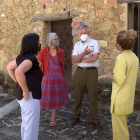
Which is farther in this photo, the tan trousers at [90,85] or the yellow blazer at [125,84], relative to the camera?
the tan trousers at [90,85]

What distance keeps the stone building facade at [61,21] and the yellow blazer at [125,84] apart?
2.18 metres

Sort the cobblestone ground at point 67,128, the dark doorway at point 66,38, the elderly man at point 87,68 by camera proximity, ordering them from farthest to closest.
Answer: the dark doorway at point 66,38, the elderly man at point 87,68, the cobblestone ground at point 67,128

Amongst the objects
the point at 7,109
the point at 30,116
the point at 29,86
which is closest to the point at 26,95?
the point at 29,86

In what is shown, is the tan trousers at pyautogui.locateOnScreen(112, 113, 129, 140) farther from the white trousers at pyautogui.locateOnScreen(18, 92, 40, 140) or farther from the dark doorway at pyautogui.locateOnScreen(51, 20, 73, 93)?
the dark doorway at pyautogui.locateOnScreen(51, 20, 73, 93)

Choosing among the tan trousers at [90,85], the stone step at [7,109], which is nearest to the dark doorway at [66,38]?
the stone step at [7,109]

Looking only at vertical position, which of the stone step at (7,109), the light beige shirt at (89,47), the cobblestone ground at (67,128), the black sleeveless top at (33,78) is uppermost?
the light beige shirt at (89,47)

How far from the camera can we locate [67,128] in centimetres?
346

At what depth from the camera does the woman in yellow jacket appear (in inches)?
91.6

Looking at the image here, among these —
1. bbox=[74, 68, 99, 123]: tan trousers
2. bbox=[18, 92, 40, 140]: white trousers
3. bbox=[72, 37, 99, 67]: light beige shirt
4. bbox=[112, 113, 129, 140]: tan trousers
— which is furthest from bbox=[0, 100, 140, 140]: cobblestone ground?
bbox=[72, 37, 99, 67]: light beige shirt

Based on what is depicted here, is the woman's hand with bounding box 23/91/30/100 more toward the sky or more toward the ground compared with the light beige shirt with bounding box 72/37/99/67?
more toward the ground

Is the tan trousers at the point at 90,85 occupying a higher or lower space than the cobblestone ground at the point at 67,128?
higher

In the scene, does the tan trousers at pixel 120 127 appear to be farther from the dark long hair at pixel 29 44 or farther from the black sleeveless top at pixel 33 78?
the dark long hair at pixel 29 44

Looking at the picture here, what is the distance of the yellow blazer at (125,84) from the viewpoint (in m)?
2.34

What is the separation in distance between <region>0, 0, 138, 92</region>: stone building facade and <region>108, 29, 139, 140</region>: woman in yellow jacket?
7.05ft
